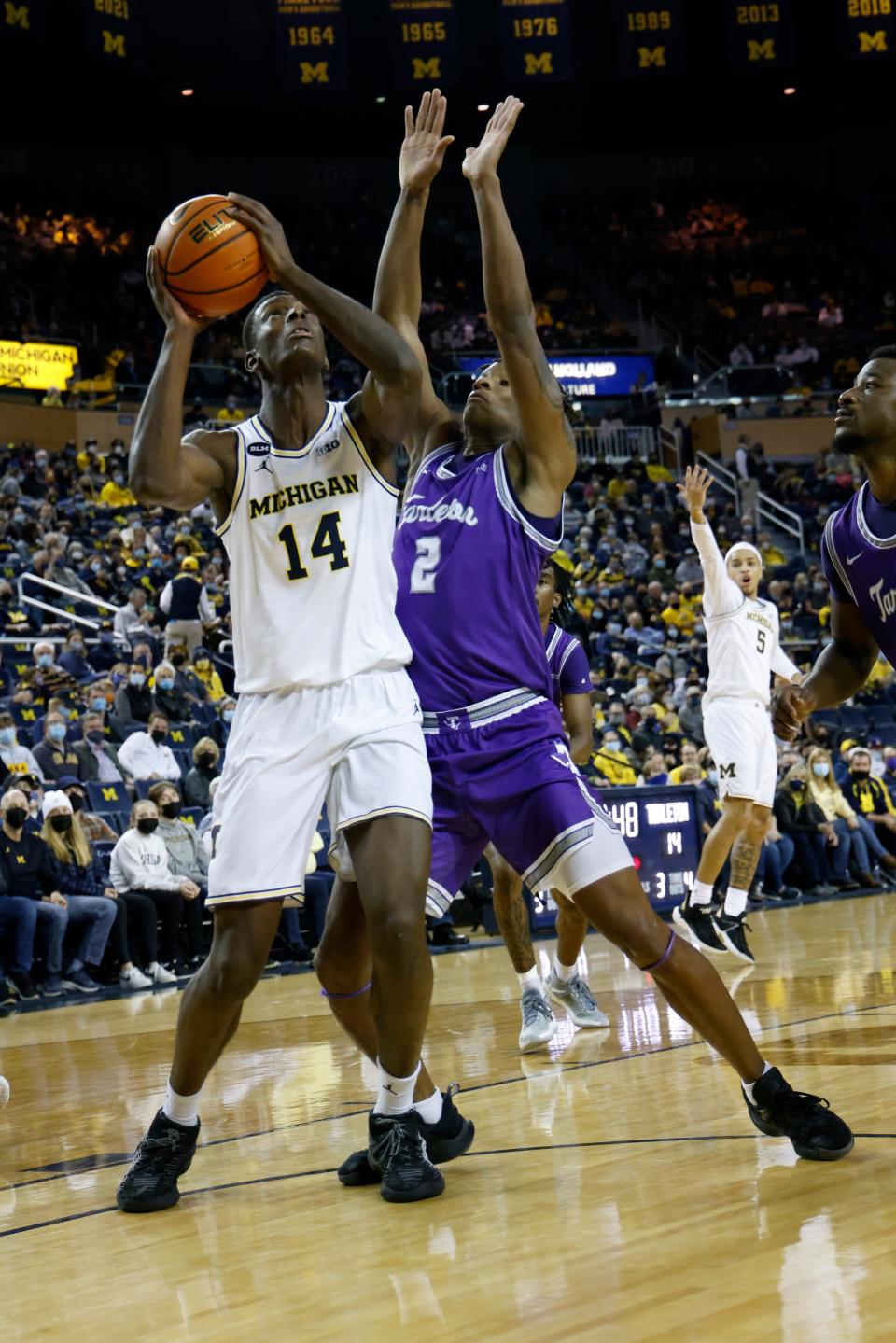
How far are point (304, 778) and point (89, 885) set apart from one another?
7.11 metres

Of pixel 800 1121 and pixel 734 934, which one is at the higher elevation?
pixel 800 1121

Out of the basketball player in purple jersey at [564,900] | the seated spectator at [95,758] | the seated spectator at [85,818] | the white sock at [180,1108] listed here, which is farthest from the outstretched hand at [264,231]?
the seated spectator at [95,758]

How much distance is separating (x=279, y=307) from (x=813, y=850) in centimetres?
1213

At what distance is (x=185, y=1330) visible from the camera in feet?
9.58

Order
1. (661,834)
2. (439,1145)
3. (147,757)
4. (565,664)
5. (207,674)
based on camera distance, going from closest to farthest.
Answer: (439,1145), (565,664), (661,834), (147,757), (207,674)

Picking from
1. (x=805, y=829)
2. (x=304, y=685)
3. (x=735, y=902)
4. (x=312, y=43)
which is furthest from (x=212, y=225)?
(x=312, y=43)

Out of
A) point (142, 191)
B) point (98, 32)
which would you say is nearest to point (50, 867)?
point (98, 32)

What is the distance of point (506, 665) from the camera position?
4406mm

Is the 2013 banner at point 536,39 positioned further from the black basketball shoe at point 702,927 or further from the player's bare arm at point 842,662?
the player's bare arm at point 842,662

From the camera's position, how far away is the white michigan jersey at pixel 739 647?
9727 millimetres

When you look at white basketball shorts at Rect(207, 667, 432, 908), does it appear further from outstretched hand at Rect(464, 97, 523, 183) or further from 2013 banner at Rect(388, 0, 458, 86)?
2013 banner at Rect(388, 0, 458, 86)

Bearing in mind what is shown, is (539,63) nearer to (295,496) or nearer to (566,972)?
(566,972)

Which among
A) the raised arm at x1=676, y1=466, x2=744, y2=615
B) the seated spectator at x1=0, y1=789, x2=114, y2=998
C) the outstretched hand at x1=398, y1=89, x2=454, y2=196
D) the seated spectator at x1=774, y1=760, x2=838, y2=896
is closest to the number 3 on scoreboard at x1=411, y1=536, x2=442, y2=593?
the outstretched hand at x1=398, y1=89, x2=454, y2=196

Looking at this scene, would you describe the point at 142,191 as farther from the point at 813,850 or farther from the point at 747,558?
the point at 747,558
